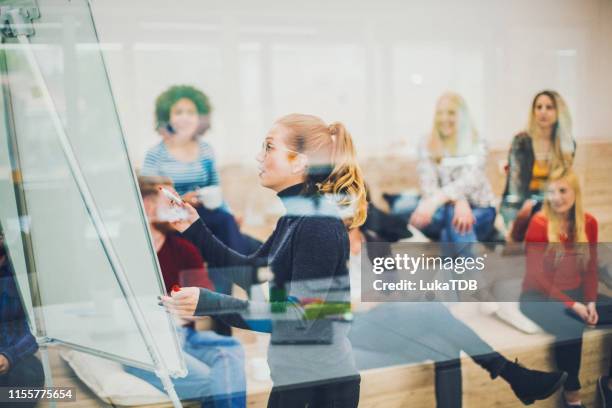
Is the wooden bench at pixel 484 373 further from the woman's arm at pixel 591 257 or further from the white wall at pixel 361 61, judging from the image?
the white wall at pixel 361 61

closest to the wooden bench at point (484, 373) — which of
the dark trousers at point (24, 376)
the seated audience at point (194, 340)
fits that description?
the seated audience at point (194, 340)

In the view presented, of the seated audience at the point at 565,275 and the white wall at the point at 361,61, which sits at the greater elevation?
the white wall at the point at 361,61

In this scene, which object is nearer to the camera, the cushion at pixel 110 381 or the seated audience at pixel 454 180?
the cushion at pixel 110 381

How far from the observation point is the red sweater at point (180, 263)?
7.64ft

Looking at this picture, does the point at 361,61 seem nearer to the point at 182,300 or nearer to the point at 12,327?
the point at 182,300

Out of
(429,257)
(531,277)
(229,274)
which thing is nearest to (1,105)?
(229,274)

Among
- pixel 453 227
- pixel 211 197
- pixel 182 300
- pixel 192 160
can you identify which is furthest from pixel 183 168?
pixel 453 227

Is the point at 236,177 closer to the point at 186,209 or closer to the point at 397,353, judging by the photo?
the point at 186,209

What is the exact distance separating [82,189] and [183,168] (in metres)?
0.37

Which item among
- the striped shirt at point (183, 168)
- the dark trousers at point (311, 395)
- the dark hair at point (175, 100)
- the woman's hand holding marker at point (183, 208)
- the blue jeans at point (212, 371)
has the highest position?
the dark hair at point (175, 100)

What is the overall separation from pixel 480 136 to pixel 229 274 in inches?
51.5

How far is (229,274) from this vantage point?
2393mm

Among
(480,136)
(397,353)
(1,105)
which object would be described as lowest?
(397,353)

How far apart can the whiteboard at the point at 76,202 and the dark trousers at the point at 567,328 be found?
63.7 inches
